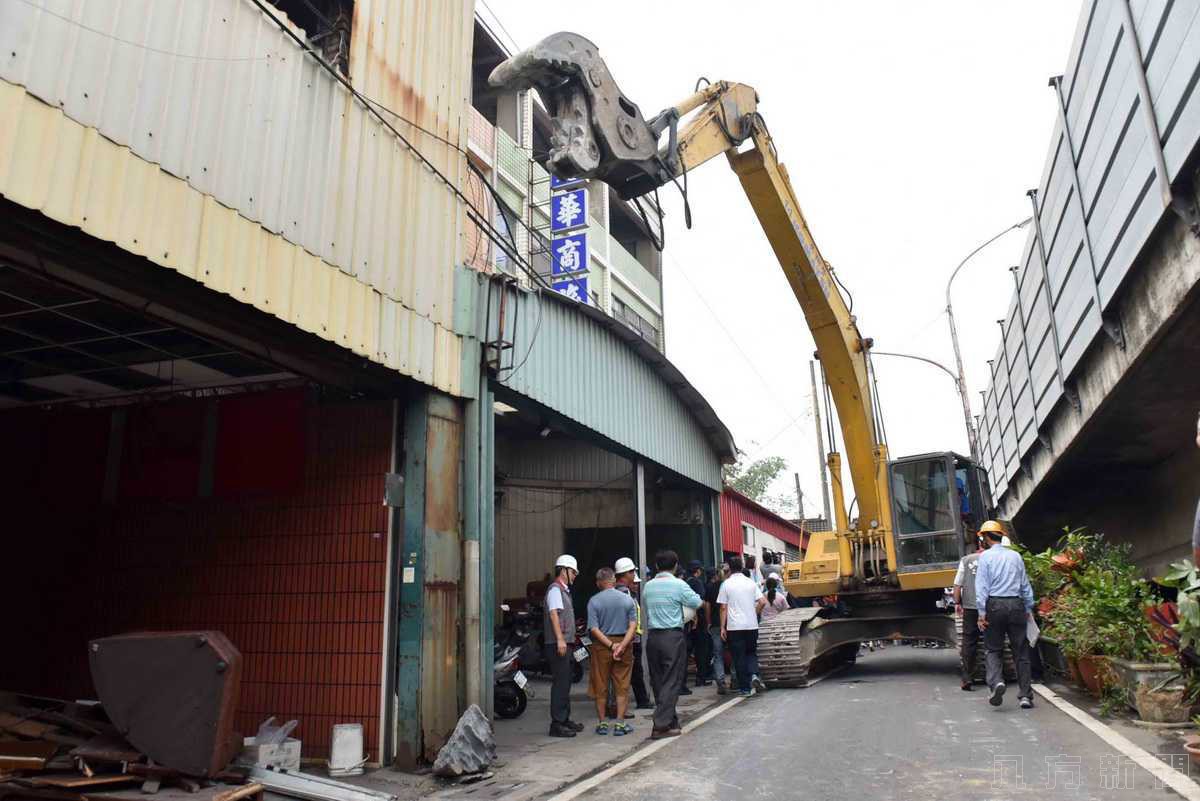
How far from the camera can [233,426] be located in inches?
315

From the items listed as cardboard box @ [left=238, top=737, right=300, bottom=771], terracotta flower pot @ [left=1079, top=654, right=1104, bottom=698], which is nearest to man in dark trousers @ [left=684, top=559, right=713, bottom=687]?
terracotta flower pot @ [left=1079, top=654, right=1104, bottom=698]

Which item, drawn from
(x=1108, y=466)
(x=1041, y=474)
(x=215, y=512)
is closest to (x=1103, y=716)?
(x=1108, y=466)

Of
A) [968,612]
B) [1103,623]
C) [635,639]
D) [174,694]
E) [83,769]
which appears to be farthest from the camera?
[635,639]

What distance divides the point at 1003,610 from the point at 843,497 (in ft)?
13.0

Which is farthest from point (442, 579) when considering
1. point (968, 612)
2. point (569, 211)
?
point (569, 211)

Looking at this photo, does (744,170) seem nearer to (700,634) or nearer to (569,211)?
(700,634)

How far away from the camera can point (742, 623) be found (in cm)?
999

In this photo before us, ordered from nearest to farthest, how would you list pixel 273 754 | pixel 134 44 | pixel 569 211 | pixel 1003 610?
pixel 134 44, pixel 273 754, pixel 1003 610, pixel 569 211

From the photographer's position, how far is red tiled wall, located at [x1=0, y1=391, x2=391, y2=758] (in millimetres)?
7062

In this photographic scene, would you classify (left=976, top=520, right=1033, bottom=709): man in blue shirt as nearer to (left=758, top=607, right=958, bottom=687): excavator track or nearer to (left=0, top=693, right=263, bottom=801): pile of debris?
(left=758, top=607, right=958, bottom=687): excavator track

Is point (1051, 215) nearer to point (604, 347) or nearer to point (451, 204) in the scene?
point (604, 347)

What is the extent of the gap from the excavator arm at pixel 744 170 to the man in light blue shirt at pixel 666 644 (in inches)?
149

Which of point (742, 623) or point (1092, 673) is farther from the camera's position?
point (742, 623)

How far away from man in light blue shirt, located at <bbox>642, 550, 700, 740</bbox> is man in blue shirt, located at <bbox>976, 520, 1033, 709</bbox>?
292cm
